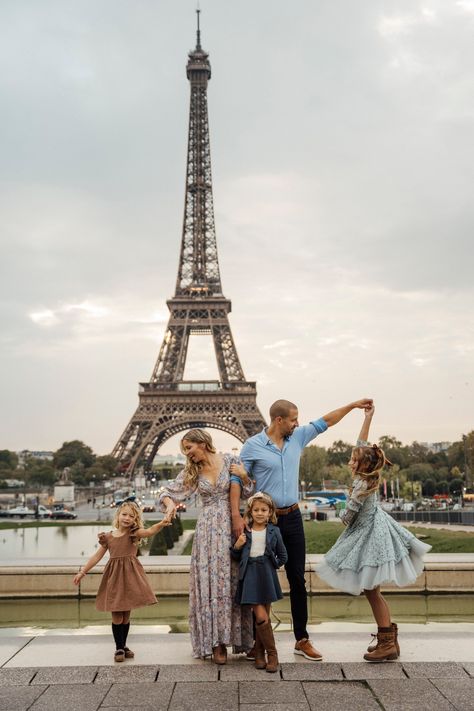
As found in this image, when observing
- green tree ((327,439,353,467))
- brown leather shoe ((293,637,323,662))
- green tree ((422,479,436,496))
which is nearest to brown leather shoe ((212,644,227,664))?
brown leather shoe ((293,637,323,662))

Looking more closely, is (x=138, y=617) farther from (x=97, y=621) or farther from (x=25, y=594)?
(x=25, y=594)

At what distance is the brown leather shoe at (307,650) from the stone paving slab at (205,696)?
82cm

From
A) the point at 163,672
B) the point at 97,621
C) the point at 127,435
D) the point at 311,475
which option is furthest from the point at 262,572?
the point at 311,475

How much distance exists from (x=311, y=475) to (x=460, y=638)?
86657 mm

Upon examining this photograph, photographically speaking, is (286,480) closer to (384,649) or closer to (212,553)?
(212,553)

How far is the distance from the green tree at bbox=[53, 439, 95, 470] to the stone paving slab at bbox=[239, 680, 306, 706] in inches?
3795

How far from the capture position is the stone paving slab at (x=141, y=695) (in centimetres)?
502

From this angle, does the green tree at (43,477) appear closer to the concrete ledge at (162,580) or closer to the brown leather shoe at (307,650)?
the concrete ledge at (162,580)

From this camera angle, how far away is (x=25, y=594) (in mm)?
9773

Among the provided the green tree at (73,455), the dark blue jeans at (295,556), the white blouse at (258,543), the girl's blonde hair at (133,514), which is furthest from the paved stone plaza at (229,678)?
the green tree at (73,455)

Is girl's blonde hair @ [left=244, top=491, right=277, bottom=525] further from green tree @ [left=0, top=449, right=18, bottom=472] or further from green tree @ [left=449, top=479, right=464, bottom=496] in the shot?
green tree @ [left=0, top=449, right=18, bottom=472]

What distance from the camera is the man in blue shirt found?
6352 mm

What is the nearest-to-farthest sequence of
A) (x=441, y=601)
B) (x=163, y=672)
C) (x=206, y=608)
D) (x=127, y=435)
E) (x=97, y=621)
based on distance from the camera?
(x=163, y=672) → (x=206, y=608) → (x=97, y=621) → (x=441, y=601) → (x=127, y=435)

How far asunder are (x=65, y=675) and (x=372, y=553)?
101 inches
